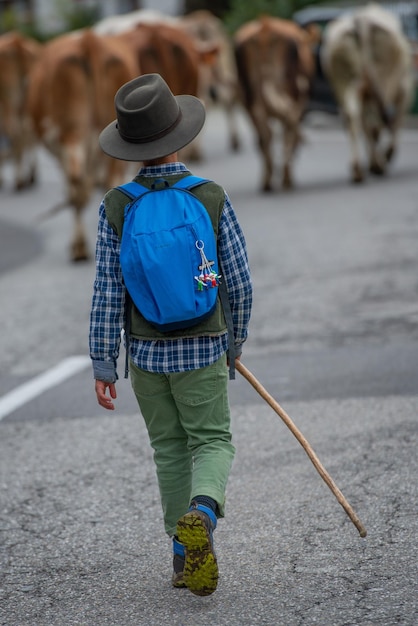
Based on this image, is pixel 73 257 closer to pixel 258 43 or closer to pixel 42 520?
pixel 258 43

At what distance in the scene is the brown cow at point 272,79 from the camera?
1600 cm

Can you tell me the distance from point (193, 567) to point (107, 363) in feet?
2.57

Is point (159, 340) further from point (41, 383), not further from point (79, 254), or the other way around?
point (79, 254)

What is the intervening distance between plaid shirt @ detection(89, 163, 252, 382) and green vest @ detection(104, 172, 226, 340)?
0.02m

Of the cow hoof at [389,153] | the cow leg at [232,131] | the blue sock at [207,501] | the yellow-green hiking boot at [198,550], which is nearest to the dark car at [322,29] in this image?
the cow leg at [232,131]

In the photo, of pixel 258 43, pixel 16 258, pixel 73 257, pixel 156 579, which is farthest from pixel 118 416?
pixel 258 43

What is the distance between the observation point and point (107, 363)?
435 centimetres

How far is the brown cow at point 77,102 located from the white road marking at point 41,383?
3.86 metres

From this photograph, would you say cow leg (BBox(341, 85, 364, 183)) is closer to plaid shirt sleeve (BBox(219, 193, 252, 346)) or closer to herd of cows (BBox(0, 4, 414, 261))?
herd of cows (BBox(0, 4, 414, 261))

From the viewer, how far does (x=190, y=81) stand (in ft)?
49.8

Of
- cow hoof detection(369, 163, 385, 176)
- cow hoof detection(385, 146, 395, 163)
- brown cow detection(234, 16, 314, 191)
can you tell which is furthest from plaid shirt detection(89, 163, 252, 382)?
cow hoof detection(385, 146, 395, 163)

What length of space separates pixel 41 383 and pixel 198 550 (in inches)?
154

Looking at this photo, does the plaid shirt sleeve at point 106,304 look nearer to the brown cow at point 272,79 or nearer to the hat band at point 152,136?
the hat band at point 152,136

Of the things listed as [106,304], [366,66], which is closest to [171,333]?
[106,304]
